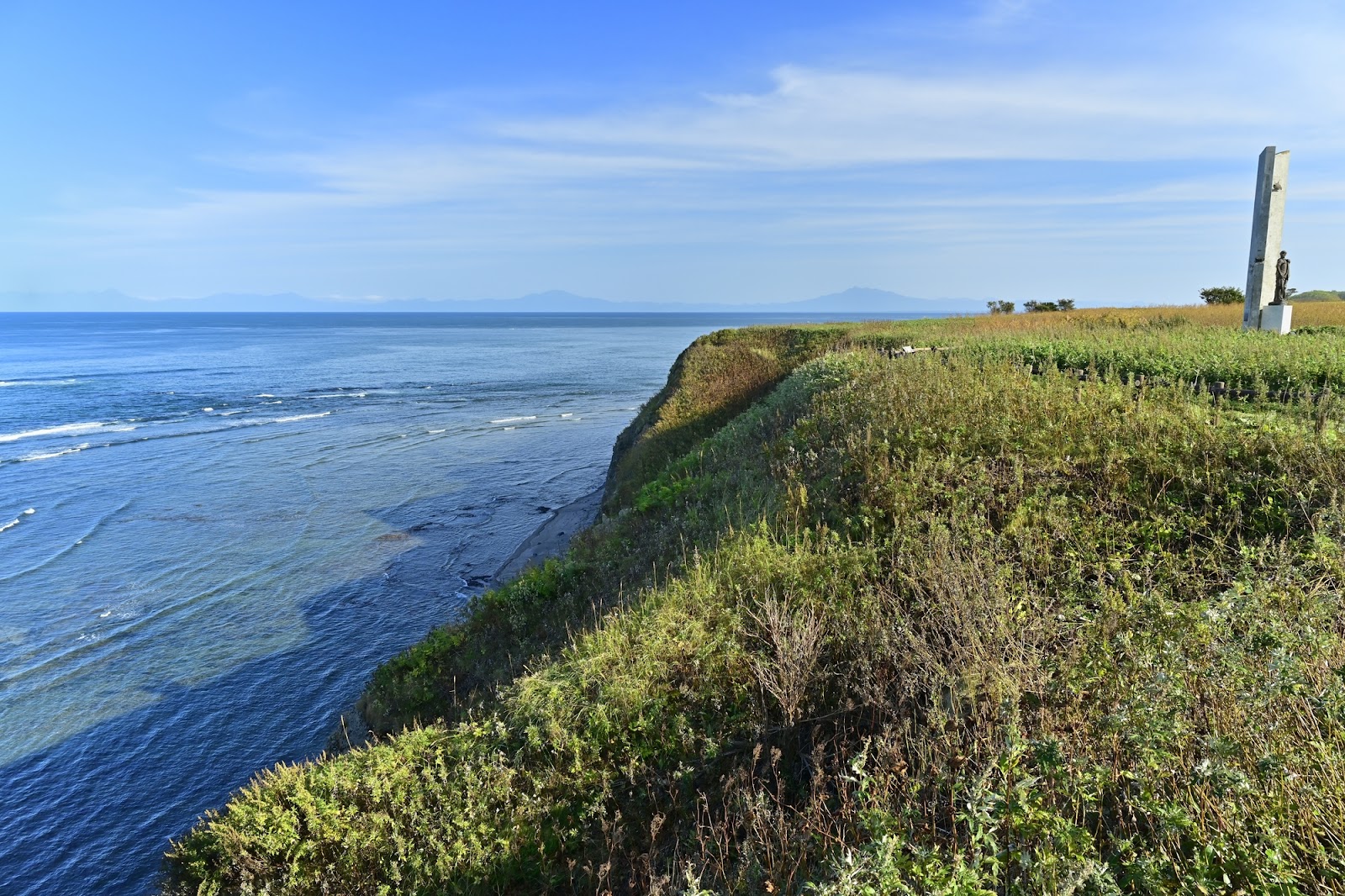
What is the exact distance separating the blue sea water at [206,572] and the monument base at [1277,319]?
19226 mm

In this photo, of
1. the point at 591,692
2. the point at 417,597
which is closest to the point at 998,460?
the point at 591,692

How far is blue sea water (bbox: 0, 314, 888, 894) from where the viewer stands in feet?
36.6

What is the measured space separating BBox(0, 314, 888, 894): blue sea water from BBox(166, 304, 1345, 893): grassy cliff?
13.8 ft

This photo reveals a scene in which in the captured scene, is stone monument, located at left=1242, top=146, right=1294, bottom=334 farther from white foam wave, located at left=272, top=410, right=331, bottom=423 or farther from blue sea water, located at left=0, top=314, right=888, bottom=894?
white foam wave, located at left=272, top=410, right=331, bottom=423

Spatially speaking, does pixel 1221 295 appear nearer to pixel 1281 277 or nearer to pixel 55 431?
pixel 1281 277

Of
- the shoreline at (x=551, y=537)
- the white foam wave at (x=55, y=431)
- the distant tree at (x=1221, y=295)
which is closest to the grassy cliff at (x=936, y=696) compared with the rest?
the shoreline at (x=551, y=537)

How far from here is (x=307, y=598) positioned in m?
17.5

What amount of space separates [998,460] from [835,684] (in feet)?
12.0

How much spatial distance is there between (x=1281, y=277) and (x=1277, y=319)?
108 cm

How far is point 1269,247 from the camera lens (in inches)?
653

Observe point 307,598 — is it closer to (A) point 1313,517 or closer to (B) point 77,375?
(A) point 1313,517

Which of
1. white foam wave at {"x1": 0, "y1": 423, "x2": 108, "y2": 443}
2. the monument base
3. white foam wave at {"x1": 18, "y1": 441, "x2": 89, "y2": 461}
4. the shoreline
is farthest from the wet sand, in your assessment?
white foam wave at {"x1": 0, "y1": 423, "x2": 108, "y2": 443}

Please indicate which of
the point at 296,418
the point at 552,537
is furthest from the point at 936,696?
the point at 296,418

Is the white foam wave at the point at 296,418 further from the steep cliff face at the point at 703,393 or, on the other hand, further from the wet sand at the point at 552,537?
the wet sand at the point at 552,537
